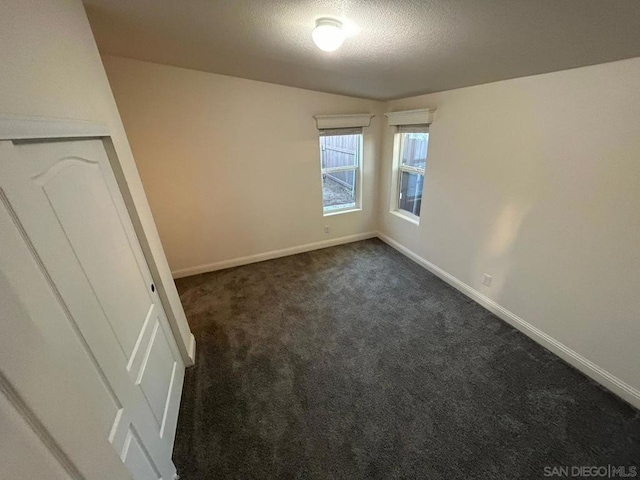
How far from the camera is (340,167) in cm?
378

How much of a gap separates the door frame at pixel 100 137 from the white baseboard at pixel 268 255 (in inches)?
51.3

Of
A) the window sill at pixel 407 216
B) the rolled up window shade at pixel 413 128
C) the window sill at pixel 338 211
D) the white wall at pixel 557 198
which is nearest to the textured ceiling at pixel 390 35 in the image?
the white wall at pixel 557 198

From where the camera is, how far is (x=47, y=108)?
0.98 metres

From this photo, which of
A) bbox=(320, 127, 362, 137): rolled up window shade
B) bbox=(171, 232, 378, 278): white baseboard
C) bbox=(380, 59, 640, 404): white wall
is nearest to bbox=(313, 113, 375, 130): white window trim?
bbox=(320, 127, 362, 137): rolled up window shade

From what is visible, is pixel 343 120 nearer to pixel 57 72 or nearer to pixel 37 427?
pixel 57 72

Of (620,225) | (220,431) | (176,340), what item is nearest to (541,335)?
(620,225)

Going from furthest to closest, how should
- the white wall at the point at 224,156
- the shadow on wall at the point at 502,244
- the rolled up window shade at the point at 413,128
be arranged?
1. the rolled up window shade at the point at 413,128
2. the white wall at the point at 224,156
3. the shadow on wall at the point at 502,244

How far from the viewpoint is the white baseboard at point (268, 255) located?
342 cm

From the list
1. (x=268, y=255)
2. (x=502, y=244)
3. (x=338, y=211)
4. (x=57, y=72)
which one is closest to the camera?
(x=57, y=72)

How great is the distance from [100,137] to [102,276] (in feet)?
2.35

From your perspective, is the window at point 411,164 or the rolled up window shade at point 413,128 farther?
the window at point 411,164

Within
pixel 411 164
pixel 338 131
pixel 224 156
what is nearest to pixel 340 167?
pixel 338 131

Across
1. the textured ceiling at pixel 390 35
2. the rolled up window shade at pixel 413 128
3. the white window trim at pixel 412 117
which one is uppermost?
the textured ceiling at pixel 390 35

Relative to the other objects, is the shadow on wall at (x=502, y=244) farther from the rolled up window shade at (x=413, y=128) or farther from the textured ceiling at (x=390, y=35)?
the rolled up window shade at (x=413, y=128)
